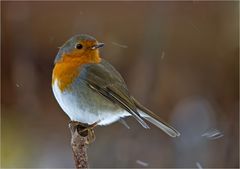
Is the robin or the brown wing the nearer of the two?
the robin

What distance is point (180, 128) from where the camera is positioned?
684cm

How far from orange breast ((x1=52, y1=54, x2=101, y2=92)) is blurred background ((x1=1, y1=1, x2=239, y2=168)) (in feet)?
8.37

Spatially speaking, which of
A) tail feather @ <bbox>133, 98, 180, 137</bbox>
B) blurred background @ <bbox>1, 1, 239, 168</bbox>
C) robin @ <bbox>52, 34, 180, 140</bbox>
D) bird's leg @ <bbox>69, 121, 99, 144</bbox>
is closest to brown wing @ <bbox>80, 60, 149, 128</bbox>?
robin @ <bbox>52, 34, 180, 140</bbox>

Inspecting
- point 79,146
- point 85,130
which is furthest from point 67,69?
point 79,146

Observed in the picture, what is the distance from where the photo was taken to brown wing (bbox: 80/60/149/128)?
→ 13.5ft

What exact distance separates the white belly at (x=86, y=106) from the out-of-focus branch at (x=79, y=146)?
175mm

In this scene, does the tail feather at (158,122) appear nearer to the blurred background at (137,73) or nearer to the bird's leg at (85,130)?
the bird's leg at (85,130)

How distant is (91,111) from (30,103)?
11.8 feet

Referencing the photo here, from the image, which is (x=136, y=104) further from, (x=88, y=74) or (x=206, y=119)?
(x=206, y=119)

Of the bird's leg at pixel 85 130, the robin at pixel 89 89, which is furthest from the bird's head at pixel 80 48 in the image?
the bird's leg at pixel 85 130

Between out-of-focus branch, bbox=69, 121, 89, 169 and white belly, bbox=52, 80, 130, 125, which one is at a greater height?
white belly, bbox=52, 80, 130, 125

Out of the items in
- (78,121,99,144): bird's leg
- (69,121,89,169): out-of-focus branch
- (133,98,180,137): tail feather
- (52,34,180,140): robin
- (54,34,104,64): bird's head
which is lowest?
(69,121,89,169): out-of-focus branch

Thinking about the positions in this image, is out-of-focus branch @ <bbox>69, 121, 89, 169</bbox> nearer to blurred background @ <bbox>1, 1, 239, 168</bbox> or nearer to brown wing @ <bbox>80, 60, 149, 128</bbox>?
brown wing @ <bbox>80, 60, 149, 128</bbox>

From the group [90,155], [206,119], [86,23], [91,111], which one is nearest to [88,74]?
[91,111]
